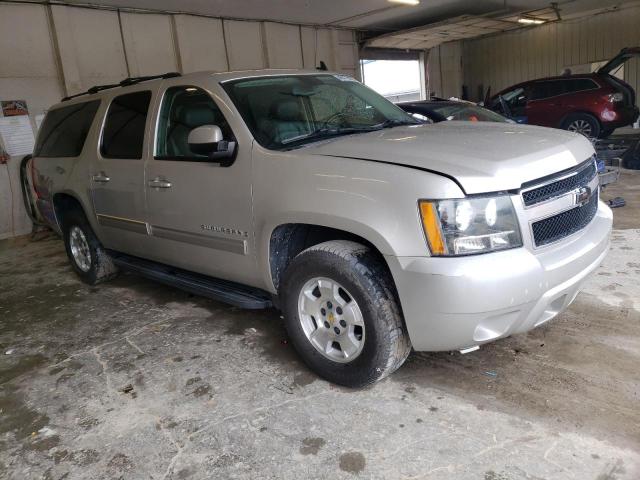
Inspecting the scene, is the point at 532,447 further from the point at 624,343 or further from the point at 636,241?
the point at 636,241

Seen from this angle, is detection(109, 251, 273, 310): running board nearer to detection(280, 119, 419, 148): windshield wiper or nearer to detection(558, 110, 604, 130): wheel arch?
detection(280, 119, 419, 148): windshield wiper

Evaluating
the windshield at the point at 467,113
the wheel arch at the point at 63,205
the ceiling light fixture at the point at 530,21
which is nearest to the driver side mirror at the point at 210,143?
the wheel arch at the point at 63,205

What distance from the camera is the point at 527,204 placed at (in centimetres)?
226

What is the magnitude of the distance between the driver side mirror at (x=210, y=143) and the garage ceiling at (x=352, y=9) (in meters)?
7.03

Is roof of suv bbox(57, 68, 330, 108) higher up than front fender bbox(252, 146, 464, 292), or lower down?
higher up

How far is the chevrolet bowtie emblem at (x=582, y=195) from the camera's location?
8.33 feet

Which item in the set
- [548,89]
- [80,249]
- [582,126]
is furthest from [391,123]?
[548,89]

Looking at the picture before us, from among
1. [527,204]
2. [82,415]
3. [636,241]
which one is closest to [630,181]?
[636,241]

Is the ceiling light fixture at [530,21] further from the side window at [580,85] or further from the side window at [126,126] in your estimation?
the side window at [126,126]

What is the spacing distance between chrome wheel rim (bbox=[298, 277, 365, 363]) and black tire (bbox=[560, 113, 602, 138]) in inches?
394

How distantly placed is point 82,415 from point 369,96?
9.22 ft

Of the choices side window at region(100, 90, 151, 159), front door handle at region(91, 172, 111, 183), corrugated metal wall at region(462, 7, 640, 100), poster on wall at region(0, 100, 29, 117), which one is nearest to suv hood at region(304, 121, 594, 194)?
side window at region(100, 90, 151, 159)

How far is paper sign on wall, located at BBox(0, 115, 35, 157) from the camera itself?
7895 mm

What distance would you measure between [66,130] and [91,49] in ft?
15.6
